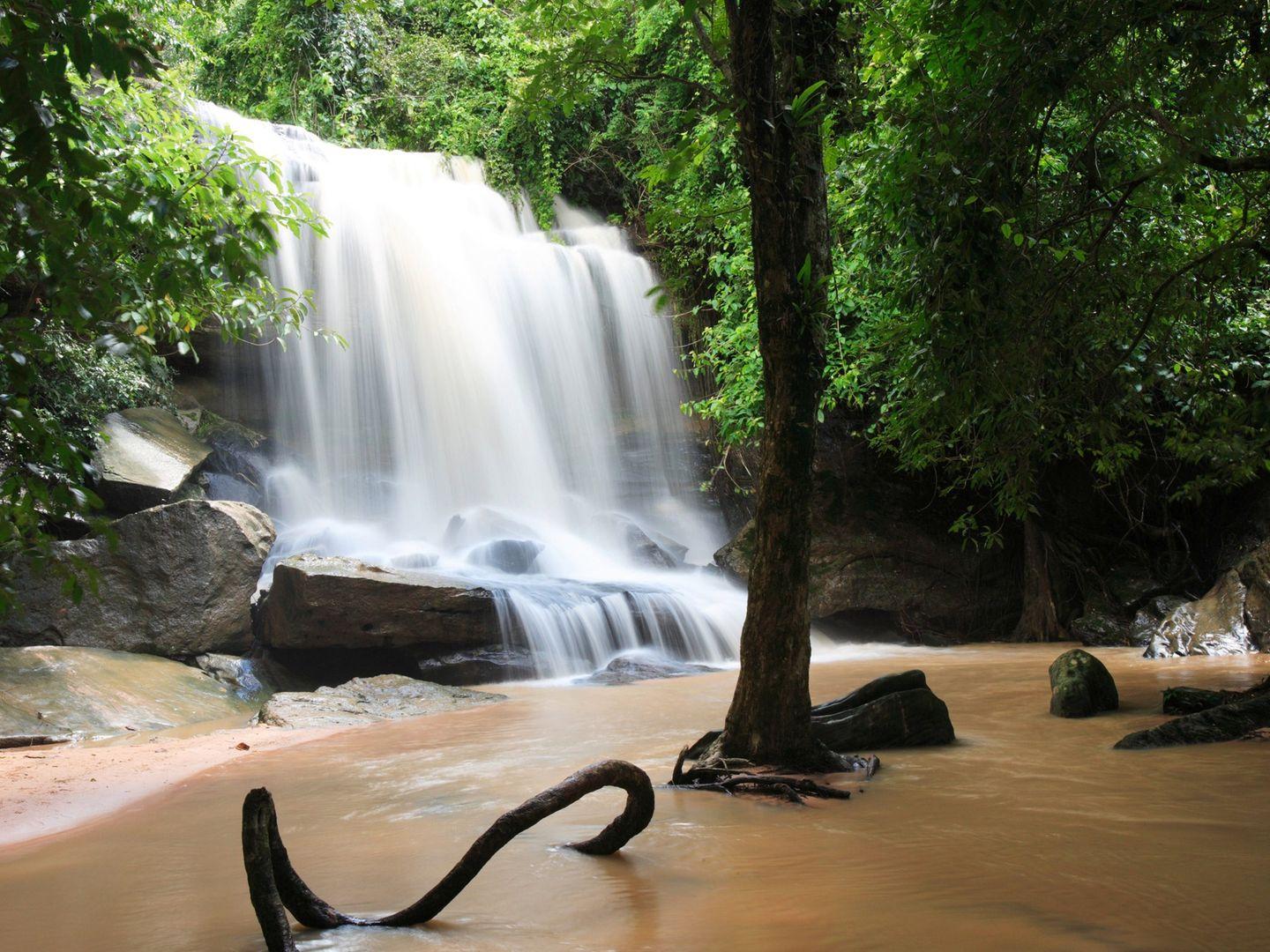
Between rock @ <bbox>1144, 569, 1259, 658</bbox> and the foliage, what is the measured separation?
9860 mm

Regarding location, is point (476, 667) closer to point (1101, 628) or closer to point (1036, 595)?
point (1036, 595)

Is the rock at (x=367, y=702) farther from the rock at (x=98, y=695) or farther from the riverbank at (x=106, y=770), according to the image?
the rock at (x=98, y=695)

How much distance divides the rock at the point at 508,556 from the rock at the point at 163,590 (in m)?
3.60

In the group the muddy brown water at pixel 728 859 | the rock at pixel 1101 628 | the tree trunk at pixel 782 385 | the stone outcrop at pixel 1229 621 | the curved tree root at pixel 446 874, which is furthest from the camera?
the rock at pixel 1101 628

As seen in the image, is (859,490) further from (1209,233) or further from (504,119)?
(504,119)

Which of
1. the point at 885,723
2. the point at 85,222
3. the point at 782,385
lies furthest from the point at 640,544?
the point at 85,222

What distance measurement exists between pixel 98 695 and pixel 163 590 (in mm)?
1930

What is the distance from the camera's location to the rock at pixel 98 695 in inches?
313

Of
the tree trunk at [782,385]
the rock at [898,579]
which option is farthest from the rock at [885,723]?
the rock at [898,579]

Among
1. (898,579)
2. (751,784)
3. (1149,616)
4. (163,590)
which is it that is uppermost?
(163,590)

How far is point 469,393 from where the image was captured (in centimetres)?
1788

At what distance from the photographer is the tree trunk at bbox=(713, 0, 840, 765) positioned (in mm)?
5055

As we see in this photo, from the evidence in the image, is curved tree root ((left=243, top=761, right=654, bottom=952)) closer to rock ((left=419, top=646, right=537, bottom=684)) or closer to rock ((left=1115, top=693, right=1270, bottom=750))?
rock ((left=1115, top=693, right=1270, bottom=750))

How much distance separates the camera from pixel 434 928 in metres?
3.09
